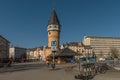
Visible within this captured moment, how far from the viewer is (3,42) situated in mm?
110562

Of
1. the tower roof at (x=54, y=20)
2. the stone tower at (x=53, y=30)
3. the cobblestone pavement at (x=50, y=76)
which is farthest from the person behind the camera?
the tower roof at (x=54, y=20)

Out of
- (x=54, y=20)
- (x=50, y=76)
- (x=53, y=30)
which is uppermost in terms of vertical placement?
(x=54, y=20)

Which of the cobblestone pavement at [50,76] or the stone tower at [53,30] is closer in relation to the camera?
the cobblestone pavement at [50,76]

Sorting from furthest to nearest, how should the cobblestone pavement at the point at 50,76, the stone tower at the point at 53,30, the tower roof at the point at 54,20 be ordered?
the tower roof at the point at 54,20 → the stone tower at the point at 53,30 → the cobblestone pavement at the point at 50,76

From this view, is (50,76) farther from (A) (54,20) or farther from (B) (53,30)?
(A) (54,20)

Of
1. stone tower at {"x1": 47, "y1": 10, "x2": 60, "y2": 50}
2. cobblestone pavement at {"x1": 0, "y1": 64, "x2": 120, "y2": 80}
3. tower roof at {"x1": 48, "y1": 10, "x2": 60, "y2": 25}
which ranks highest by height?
tower roof at {"x1": 48, "y1": 10, "x2": 60, "y2": 25}

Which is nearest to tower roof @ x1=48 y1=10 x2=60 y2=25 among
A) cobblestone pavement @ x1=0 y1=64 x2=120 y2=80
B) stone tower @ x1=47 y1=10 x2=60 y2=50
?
stone tower @ x1=47 y1=10 x2=60 y2=50

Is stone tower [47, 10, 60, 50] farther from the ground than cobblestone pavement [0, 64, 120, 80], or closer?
farther from the ground

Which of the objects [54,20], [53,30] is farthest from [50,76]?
[54,20]

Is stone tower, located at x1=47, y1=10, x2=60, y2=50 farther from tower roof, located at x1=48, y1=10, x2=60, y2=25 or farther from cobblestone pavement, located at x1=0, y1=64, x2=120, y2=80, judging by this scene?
cobblestone pavement, located at x1=0, y1=64, x2=120, y2=80

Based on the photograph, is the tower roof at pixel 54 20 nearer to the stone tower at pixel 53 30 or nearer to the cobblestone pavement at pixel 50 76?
the stone tower at pixel 53 30

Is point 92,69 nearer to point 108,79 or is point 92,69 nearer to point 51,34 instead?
point 108,79

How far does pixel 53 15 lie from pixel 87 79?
247 feet

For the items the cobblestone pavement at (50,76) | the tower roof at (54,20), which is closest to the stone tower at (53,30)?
the tower roof at (54,20)
